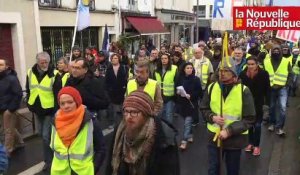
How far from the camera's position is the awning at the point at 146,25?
21141 mm

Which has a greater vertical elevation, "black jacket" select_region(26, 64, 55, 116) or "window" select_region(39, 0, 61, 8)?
"window" select_region(39, 0, 61, 8)

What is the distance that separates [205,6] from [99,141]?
4863cm

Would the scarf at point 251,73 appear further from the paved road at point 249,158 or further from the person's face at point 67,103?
the person's face at point 67,103

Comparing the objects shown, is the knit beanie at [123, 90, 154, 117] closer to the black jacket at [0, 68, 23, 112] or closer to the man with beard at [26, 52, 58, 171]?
the man with beard at [26, 52, 58, 171]

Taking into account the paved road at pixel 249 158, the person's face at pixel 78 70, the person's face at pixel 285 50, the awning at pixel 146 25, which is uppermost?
the awning at pixel 146 25

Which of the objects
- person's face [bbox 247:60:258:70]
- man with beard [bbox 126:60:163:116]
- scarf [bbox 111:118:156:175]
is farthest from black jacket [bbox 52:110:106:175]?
person's face [bbox 247:60:258:70]

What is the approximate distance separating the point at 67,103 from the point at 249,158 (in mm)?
3735

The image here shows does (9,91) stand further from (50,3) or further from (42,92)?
(50,3)

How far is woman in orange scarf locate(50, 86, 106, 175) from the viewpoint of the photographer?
11.6ft

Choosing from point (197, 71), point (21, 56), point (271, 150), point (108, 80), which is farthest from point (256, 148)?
A: point (21, 56)

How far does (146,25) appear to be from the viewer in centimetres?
2266

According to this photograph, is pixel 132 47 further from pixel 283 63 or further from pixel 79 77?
pixel 79 77

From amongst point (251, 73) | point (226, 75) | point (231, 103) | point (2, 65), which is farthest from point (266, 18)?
point (2, 65)

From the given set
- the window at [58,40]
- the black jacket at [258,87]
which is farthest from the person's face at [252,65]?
the window at [58,40]
